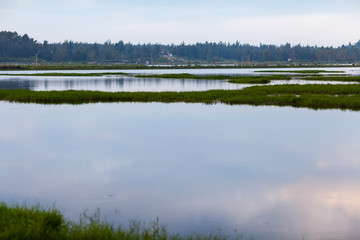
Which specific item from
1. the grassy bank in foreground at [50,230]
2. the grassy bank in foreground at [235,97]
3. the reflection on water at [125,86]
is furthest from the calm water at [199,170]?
the reflection on water at [125,86]

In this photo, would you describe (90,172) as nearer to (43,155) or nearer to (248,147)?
(43,155)

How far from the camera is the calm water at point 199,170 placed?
44.8 feet

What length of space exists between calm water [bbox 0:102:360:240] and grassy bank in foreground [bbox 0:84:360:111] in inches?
266

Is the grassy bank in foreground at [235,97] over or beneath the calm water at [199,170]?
over

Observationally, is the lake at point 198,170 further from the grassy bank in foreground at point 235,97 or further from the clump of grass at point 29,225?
the grassy bank in foreground at point 235,97

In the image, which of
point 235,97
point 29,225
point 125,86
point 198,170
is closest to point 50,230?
point 29,225

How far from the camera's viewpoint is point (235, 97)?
46.7 metres

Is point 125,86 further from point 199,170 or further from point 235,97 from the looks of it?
point 199,170

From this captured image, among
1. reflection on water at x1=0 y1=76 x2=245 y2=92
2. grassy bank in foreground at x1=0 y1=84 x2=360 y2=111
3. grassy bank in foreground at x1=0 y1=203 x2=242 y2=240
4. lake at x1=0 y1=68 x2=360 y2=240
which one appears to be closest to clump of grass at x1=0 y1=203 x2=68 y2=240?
grassy bank in foreground at x1=0 y1=203 x2=242 y2=240

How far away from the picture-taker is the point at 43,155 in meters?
22.8

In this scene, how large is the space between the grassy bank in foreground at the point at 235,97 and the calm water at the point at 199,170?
6.76 metres

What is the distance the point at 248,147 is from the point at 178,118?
466 inches

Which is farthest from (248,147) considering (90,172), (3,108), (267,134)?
(3,108)

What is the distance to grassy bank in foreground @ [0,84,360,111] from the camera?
42906mm
